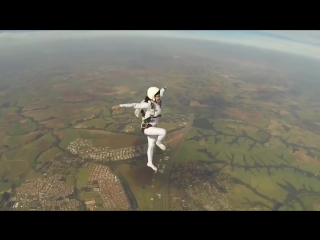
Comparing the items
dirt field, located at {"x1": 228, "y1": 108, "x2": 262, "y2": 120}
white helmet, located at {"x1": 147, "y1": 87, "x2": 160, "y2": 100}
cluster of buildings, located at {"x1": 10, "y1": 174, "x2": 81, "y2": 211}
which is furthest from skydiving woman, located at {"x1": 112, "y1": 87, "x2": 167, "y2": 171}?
dirt field, located at {"x1": 228, "y1": 108, "x2": 262, "y2": 120}

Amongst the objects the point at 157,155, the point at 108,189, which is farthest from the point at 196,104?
the point at 108,189

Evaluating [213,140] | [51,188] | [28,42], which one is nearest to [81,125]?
[51,188]

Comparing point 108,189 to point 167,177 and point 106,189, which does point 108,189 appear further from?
point 167,177

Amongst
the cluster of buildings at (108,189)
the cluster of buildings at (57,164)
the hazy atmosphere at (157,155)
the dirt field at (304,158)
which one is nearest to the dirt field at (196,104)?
the hazy atmosphere at (157,155)

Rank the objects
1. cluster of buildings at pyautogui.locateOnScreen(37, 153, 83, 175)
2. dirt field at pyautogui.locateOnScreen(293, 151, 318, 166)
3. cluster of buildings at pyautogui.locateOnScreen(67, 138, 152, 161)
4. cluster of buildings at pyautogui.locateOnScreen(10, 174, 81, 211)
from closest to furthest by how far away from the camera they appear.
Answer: cluster of buildings at pyautogui.locateOnScreen(10, 174, 81, 211), cluster of buildings at pyautogui.locateOnScreen(37, 153, 83, 175), cluster of buildings at pyautogui.locateOnScreen(67, 138, 152, 161), dirt field at pyautogui.locateOnScreen(293, 151, 318, 166)

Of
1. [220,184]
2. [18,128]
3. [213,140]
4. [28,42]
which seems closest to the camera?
[220,184]

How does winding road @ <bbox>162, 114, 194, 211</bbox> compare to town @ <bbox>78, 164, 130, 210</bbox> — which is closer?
winding road @ <bbox>162, 114, 194, 211</bbox>

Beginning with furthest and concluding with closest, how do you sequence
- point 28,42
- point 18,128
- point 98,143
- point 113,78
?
point 28,42
point 113,78
point 18,128
point 98,143

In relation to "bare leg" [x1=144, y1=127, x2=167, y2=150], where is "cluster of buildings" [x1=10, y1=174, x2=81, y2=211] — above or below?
below

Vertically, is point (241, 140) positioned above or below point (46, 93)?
above

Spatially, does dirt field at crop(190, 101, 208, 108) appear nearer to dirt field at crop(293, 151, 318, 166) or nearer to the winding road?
dirt field at crop(293, 151, 318, 166)

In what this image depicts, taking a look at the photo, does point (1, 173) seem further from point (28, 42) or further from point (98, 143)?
point (28, 42)
